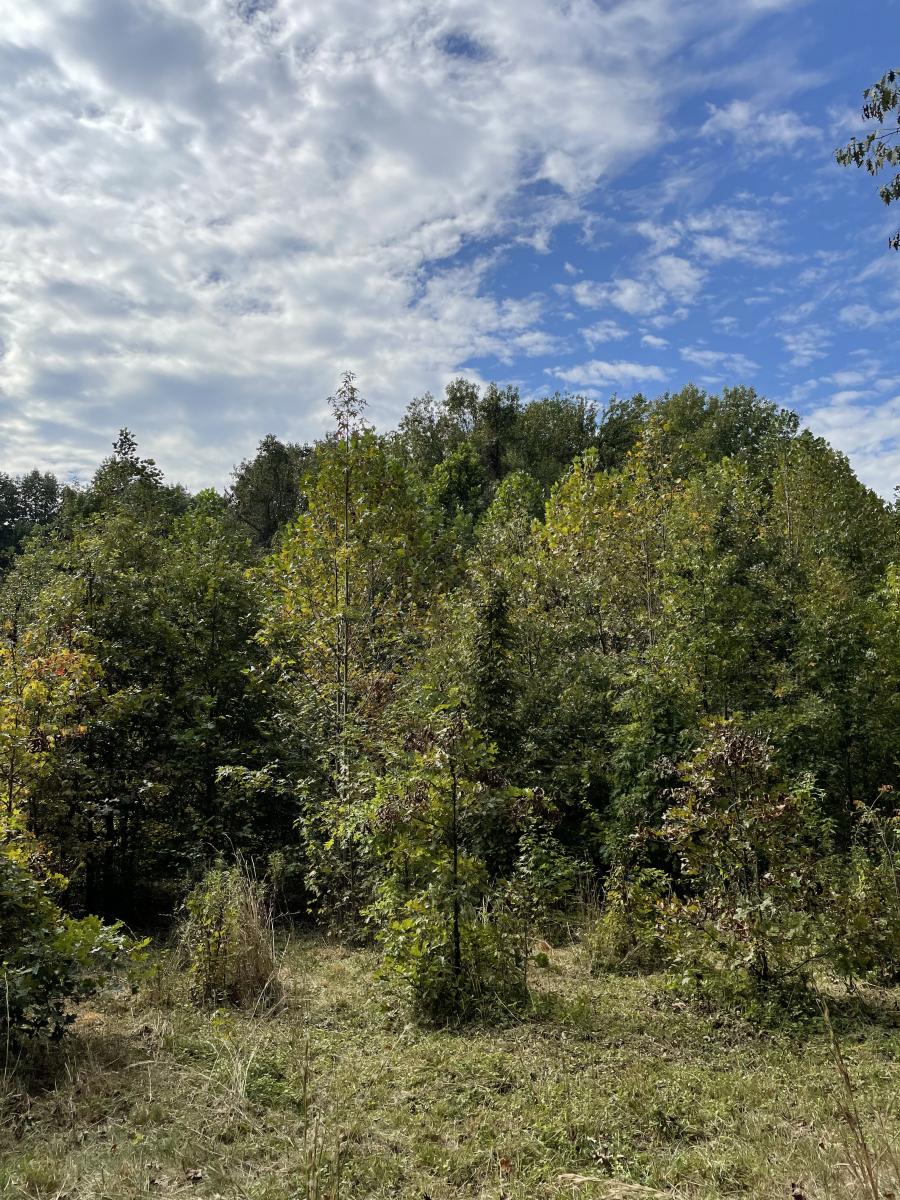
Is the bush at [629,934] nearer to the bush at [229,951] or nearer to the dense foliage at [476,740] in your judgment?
the dense foliage at [476,740]

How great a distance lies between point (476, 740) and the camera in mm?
5543

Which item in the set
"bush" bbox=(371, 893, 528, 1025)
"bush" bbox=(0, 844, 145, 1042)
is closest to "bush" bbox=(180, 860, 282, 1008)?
"bush" bbox=(0, 844, 145, 1042)

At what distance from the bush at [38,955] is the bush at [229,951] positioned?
780 millimetres

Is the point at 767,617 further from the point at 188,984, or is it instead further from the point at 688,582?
the point at 188,984

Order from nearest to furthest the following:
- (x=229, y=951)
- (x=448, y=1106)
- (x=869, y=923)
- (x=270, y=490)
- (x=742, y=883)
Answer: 1. (x=448, y=1106)
2. (x=869, y=923)
3. (x=742, y=883)
4. (x=229, y=951)
5. (x=270, y=490)

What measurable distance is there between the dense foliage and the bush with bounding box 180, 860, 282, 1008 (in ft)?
0.33

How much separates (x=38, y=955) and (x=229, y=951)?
5.06 ft

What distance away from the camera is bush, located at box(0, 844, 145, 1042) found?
4047 millimetres

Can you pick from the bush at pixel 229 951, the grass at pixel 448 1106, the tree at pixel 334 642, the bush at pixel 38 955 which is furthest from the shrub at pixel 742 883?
the bush at pixel 38 955

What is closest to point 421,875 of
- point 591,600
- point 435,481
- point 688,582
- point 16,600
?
point 688,582

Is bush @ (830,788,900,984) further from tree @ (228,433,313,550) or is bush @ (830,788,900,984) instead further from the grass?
tree @ (228,433,313,550)

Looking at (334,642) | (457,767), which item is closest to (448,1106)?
(457,767)

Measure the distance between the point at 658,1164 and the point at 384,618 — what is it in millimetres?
7989

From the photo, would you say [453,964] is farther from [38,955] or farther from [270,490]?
[270,490]
